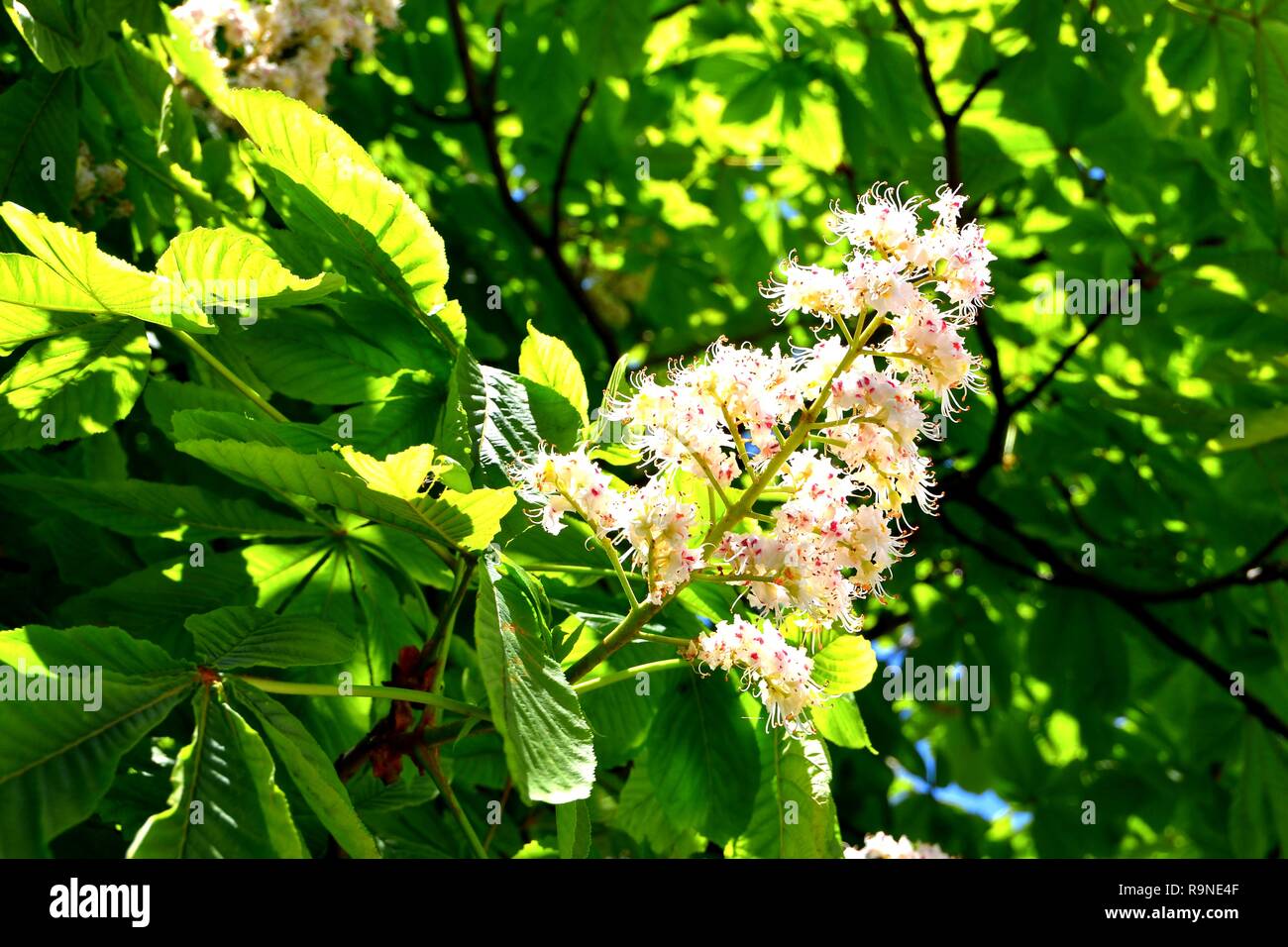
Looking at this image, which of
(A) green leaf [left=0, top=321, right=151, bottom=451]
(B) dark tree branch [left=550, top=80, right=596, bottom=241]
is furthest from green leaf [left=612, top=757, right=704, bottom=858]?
(B) dark tree branch [left=550, top=80, right=596, bottom=241]

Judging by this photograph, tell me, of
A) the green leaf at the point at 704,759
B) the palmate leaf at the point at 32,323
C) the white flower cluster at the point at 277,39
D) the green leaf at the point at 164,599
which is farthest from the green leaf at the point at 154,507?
the white flower cluster at the point at 277,39

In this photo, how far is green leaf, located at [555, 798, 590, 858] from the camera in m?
1.08

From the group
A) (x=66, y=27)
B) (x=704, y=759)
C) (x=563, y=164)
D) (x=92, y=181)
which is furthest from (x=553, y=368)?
(x=563, y=164)

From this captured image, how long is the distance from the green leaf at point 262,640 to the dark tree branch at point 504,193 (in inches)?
79.4

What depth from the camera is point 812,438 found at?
1205 mm

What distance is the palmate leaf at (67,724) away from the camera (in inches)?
37.2

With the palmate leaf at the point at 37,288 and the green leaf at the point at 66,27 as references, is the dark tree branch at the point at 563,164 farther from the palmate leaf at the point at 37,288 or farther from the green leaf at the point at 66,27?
the palmate leaf at the point at 37,288

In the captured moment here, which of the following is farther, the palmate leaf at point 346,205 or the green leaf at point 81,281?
the palmate leaf at point 346,205

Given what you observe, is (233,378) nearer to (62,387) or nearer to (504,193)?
(62,387)

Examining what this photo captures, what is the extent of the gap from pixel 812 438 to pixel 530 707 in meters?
0.43

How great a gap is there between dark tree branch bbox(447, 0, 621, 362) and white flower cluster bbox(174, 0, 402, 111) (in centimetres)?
71

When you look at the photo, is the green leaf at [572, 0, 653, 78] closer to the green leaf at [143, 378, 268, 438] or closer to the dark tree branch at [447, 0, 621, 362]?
the dark tree branch at [447, 0, 621, 362]

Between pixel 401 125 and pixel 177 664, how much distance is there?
249 cm

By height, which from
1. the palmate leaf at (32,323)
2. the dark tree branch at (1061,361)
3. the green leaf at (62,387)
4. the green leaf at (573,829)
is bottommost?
the green leaf at (573,829)
